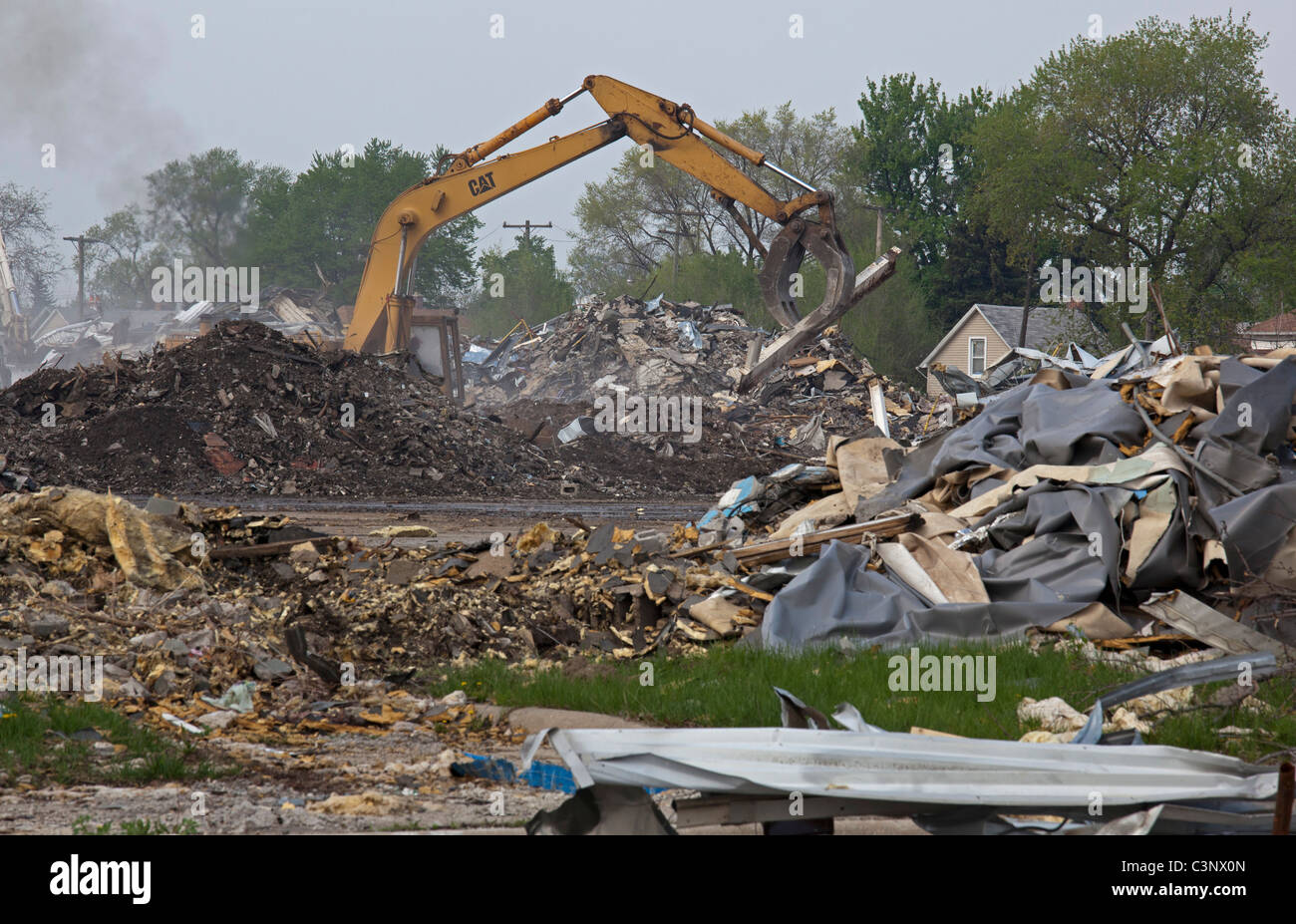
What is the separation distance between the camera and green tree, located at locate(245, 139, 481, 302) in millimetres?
67688

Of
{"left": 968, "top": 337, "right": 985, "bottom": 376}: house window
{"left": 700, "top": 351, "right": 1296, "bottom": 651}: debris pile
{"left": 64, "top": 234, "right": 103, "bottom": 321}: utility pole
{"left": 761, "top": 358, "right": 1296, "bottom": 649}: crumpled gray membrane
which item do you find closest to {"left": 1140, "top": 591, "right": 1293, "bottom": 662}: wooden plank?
{"left": 700, "top": 351, "right": 1296, "bottom": 651}: debris pile

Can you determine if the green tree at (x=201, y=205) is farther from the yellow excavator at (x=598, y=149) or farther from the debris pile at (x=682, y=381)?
the yellow excavator at (x=598, y=149)

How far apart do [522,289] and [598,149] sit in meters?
52.7

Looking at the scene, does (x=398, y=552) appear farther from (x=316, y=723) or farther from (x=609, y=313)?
(x=609, y=313)

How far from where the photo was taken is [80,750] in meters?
5.45

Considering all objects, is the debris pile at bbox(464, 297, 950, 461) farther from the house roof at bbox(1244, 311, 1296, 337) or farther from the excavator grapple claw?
the house roof at bbox(1244, 311, 1296, 337)

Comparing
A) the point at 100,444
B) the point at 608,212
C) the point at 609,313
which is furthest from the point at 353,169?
the point at 100,444

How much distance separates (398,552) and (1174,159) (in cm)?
3589

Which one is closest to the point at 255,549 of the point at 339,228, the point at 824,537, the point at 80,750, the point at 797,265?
the point at 80,750

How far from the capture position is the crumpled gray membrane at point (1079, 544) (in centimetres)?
784

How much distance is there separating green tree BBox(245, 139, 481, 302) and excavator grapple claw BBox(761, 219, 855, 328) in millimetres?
50847

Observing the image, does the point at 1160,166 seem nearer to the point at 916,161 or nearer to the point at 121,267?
the point at 916,161

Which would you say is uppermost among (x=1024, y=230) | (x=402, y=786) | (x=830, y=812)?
(x=1024, y=230)

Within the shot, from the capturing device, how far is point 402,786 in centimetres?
507
